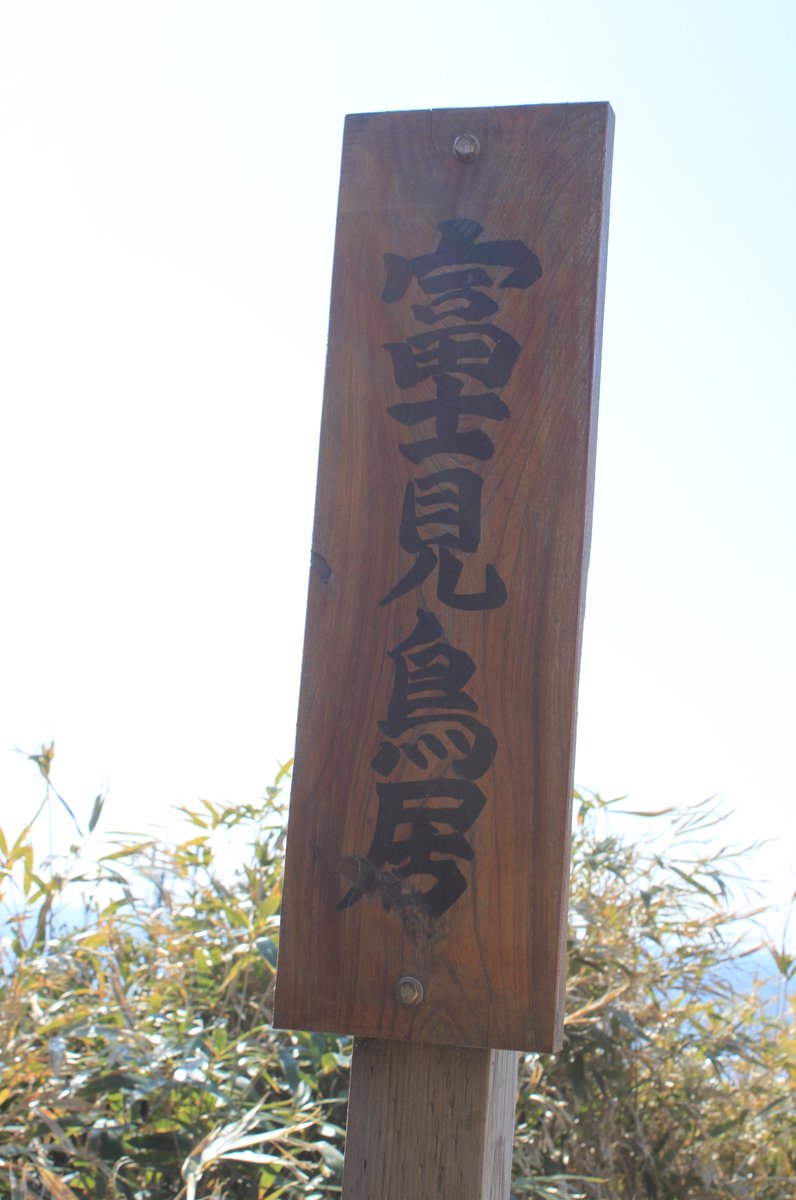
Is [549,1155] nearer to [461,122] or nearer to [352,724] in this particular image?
[352,724]

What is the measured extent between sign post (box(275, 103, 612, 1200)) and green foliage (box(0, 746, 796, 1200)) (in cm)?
60

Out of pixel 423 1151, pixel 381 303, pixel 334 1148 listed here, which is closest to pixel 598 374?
pixel 381 303

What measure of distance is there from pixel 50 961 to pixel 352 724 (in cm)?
118

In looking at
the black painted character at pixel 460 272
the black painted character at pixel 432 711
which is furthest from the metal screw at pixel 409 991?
the black painted character at pixel 460 272

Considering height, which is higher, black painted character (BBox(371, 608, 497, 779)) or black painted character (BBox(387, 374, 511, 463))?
black painted character (BBox(387, 374, 511, 463))

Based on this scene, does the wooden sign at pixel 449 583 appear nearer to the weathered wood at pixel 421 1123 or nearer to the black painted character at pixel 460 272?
the black painted character at pixel 460 272


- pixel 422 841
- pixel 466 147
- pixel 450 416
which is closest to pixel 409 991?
pixel 422 841

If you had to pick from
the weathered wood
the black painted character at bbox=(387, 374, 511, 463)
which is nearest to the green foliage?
the weathered wood

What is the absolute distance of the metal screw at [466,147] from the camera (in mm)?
1706

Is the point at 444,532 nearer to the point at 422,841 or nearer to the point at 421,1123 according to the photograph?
the point at 422,841

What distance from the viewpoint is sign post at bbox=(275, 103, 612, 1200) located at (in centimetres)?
150

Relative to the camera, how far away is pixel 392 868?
1540mm

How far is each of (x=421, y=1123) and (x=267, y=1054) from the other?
34.8 inches

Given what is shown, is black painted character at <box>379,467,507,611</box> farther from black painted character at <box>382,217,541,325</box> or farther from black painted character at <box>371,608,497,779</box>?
black painted character at <box>382,217,541,325</box>
